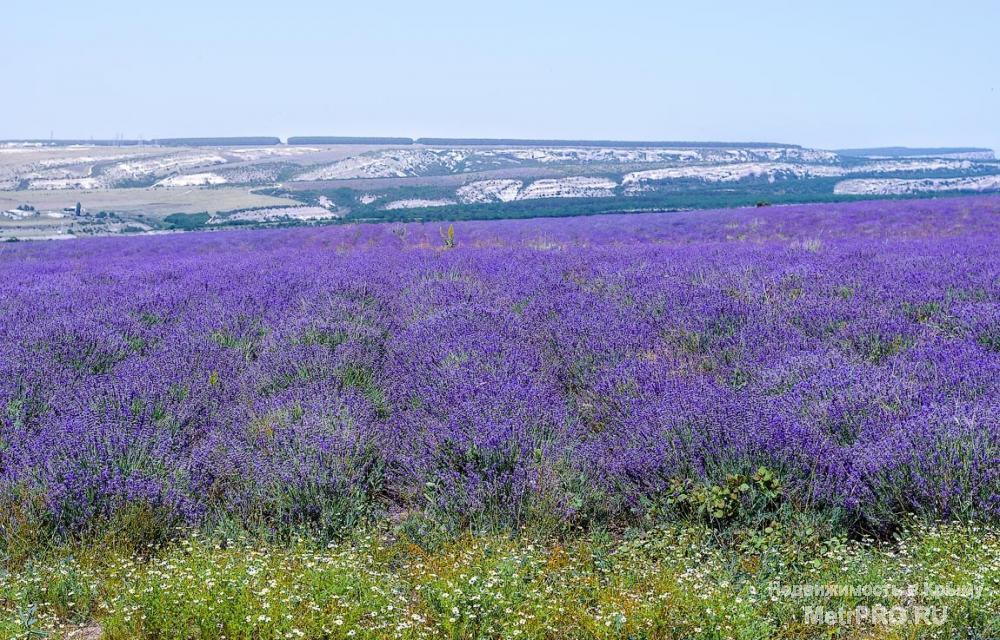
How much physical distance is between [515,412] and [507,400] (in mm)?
117

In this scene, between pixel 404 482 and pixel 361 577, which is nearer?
pixel 361 577

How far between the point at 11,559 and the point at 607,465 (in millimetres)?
2409

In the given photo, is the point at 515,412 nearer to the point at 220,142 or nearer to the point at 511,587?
the point at 511,587

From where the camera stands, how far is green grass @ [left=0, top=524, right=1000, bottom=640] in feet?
7.22

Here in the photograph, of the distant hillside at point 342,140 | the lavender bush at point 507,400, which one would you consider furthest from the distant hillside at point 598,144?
the lavender bush at point 507,400

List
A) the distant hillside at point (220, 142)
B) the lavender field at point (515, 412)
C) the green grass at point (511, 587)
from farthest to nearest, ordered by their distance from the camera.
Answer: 1. the distant hillside at point (220, 142)
2. the lavender field at point (515, 412)
3. the green grass at point (511, 587)

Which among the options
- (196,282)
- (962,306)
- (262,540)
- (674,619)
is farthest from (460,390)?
(196,282)

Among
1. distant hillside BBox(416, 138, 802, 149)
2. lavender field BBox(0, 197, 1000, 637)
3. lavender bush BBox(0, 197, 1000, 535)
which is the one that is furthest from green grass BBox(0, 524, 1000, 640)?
distant hillside BBox(416, 138, 802, 149)

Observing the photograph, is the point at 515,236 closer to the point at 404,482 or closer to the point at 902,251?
the point at 902,251

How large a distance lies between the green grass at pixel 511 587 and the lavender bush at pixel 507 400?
24 centimetres

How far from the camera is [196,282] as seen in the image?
8.35m

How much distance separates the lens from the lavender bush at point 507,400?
3000 millimetres

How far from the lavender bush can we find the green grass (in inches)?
9.4

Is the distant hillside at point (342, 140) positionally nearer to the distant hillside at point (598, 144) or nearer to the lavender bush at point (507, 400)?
the distant hillside at point (598, 144)
